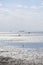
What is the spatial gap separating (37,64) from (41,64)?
0.71 ft

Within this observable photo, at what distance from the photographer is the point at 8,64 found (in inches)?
318

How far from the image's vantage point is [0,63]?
805 centimetres

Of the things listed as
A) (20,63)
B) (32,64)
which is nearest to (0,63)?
(20,63)

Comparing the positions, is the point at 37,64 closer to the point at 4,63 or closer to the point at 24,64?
the point at 24,64

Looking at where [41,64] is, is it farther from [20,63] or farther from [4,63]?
[4,63]

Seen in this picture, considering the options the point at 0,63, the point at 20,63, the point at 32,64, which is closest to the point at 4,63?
the point at 0,63

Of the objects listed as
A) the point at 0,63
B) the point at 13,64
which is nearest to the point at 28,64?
the point at 13,64

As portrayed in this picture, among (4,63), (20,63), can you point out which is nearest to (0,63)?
(4,63)

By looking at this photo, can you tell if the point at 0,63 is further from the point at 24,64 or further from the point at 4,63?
the point at 24,64

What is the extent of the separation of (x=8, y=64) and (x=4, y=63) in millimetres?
277

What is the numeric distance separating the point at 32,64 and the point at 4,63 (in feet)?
4.88

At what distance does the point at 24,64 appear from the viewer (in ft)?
27.0

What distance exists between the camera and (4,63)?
27.0 ft

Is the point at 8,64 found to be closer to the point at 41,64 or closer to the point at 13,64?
the point at 13,64
